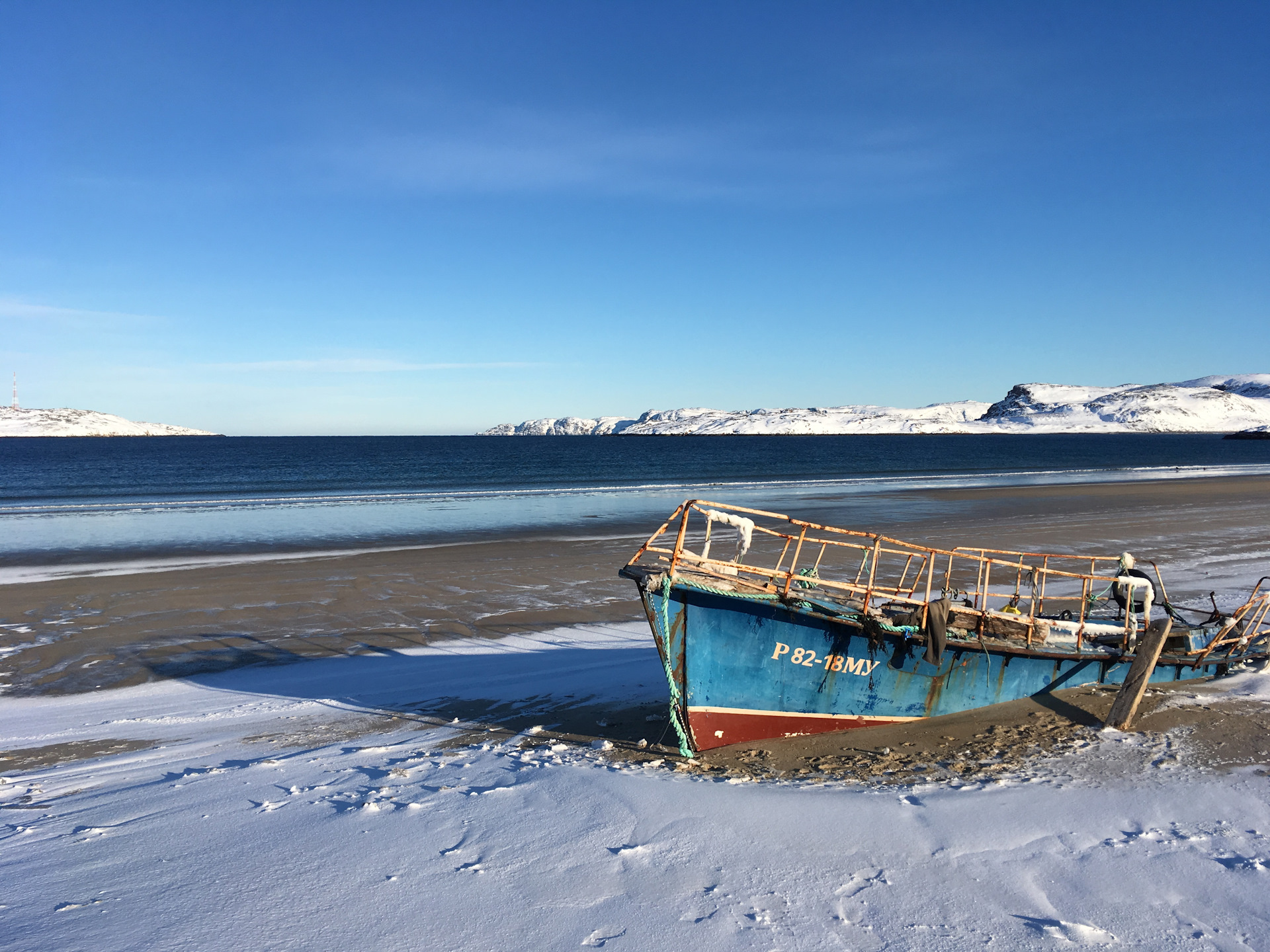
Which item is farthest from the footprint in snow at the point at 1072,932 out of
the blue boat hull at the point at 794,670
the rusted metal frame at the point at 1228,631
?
the rusted metal frame at the point at 1228,631

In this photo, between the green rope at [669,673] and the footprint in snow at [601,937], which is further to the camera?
the green rope at [669,673]

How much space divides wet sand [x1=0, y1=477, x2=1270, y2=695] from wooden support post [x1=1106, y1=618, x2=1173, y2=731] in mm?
7490

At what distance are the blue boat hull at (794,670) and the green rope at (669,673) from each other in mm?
14

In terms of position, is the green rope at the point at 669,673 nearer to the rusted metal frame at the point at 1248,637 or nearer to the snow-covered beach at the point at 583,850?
the snow-covered beach at the point at 583,850

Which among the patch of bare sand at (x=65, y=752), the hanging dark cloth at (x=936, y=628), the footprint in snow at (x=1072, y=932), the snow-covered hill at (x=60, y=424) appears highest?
the snow-covered hill at (x=60, y=424)

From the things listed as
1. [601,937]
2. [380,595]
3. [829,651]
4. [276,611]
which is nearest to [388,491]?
[380,595]

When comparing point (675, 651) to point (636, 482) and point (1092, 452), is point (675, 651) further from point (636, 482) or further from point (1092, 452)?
point (1092, 452)

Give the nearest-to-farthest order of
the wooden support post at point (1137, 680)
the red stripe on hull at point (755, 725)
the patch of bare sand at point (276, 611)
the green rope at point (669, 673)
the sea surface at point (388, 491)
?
1. the green rope at point (669, 673)
2. the red stripe on hull at point (755, 725)
3. the wooden support post at point (1137, 680)
4. the patch of bare sand at point (276, 611)
5. the sea surface at point (388, 491)

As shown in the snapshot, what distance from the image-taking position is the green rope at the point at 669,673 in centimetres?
707

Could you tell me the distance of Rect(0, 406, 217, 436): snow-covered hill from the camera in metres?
178

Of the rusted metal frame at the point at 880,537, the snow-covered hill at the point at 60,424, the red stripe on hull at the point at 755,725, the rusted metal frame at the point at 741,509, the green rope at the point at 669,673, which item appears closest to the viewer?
the rusted metal frame at the point at 741,509

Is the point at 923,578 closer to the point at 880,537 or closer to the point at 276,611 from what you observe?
the point at 880,537

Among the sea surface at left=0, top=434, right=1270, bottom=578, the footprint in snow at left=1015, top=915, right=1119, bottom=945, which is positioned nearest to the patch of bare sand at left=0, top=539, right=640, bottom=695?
the sea surface at left=0, top=434, right=1270, bottom=578

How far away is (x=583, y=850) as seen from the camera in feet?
17.8
